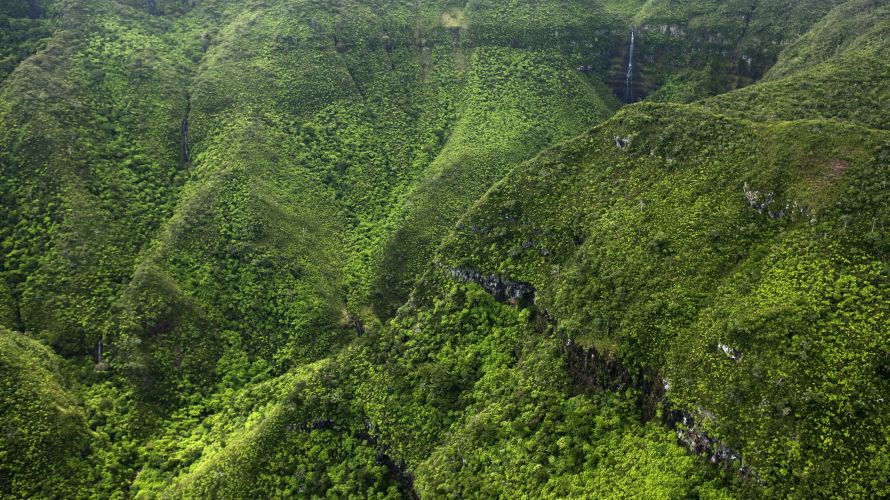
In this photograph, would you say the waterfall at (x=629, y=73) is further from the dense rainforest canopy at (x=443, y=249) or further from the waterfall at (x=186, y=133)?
the waterfall at (x=186, y=133)

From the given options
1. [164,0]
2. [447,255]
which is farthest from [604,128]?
[164,0]

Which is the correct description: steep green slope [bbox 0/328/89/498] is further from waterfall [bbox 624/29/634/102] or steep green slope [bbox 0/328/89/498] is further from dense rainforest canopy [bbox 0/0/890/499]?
waterfall [bbox 624/29/634/102]

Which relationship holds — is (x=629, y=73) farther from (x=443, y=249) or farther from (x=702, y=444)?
(x=702, y=444)

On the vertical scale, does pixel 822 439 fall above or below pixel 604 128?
below

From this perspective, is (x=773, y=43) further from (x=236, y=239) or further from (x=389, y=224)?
(x=236, y=239)

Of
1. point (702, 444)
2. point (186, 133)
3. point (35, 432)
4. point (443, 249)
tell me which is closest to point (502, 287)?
point (443, 249)

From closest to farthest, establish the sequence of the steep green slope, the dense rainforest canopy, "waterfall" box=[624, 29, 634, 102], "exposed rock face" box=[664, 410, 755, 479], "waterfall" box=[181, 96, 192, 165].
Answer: "exposed rock face" box=[664, 410, 755, 479] < the dense rainforest canopy < the steep green slope < "waterfall" box=[181, 96, 192, 165] < "waterfall" box=[624, 29, 634, 102]

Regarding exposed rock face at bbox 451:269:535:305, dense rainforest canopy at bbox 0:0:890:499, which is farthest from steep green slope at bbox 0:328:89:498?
exposed rock face at bbox 451:269:535:305

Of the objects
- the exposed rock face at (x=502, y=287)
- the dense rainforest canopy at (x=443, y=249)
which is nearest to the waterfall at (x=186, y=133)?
the dense rainforest canopy at (x=443, y=249)
